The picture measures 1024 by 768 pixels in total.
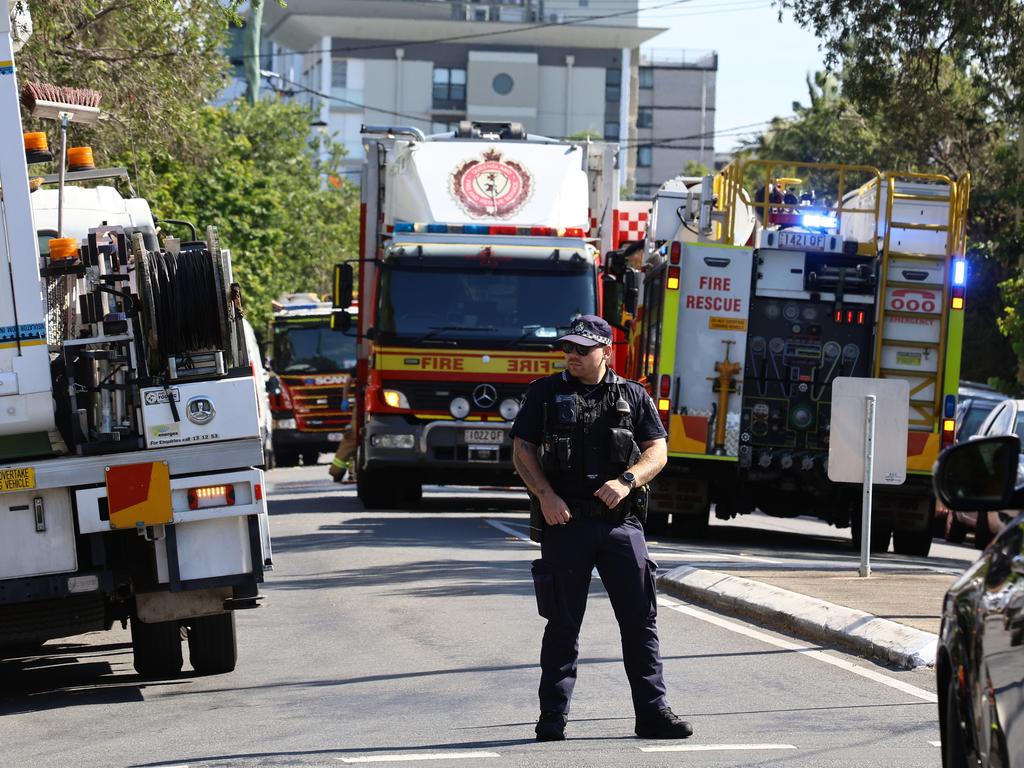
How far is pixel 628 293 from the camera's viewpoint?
19750 mm

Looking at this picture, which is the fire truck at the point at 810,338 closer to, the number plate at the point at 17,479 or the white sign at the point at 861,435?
the white sign at the point at 861,435

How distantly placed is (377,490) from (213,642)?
40.0 feet

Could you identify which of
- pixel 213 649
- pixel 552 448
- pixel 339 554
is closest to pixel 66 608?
pixel 213 649

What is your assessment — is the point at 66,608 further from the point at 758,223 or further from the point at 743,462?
the point at 758,223

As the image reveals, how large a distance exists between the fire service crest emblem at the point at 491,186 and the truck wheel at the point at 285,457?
64.4 ft

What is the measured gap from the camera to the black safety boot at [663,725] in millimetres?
8122

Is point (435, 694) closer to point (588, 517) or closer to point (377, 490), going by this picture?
point (588, 517)

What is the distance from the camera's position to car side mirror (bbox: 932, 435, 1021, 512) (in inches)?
184

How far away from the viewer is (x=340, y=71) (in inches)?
4225

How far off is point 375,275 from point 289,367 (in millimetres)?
16910

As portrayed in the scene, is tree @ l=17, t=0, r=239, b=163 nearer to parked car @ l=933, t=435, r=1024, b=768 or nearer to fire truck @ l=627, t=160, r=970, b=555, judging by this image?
fire truck @ l=627, t=160, r=970, b=555

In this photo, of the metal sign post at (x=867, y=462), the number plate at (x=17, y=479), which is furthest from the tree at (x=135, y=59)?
the number plate at (x=17, y=479)

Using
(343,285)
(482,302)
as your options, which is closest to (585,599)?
(343,285)

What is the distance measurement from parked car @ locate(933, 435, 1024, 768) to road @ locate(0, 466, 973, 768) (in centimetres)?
250
